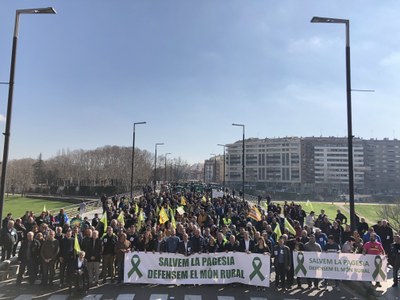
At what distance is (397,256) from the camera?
36.5ft

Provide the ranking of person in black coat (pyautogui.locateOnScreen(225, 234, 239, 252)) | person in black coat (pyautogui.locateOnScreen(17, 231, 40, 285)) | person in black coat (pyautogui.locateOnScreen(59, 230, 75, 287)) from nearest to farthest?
person in black coat (pyautogui.locateOnScreen(59, 230, 75, 287)) < person in black coat (pyautogui.locateOnScreen(17, 231, 40, 285)) < person in black coat (pyautogui.locateOnScreen(225, 234, 239, 252))

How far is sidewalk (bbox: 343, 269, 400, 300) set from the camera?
10.0 metres

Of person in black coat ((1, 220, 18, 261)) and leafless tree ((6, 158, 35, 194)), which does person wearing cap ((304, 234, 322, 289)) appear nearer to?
person in black coat ((1, 220, 18, 261))

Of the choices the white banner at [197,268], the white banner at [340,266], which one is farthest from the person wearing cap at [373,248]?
the white banner at [197,268]

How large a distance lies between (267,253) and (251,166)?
18011 cm

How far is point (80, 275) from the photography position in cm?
1016

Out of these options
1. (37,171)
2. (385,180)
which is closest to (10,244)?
(37,171)

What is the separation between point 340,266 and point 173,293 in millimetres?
5248

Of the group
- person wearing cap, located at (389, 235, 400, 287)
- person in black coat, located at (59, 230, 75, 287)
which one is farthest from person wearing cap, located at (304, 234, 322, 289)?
person in black coat, located at (59, 230, 75, 287)

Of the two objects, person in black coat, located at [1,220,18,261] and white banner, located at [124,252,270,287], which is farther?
person in black coat, located at [1,220,18,261]

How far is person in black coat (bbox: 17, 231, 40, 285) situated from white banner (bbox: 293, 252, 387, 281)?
27.0 ft

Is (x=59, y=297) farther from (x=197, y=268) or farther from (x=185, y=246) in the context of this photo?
(x=197, y=268)

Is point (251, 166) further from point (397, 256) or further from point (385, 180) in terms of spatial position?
point (397, 256)

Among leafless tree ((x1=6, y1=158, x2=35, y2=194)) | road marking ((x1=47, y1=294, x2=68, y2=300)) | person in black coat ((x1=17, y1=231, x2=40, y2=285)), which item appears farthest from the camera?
leafless tree ((x1=6, y1=158, x2=35, y2=194))
